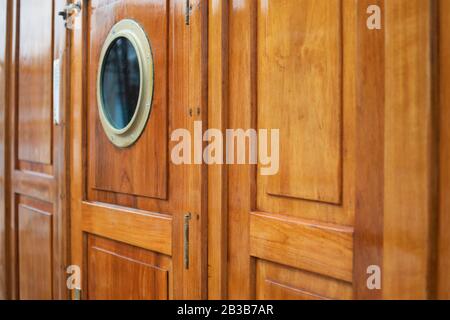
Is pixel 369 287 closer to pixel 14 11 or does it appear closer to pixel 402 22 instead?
pixel 402 22

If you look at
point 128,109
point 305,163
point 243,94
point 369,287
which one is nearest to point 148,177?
point 128,109

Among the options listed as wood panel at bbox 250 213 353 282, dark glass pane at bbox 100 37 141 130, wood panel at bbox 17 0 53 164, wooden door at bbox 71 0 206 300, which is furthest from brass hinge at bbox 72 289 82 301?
wood panel at bbox 250 213 353 282

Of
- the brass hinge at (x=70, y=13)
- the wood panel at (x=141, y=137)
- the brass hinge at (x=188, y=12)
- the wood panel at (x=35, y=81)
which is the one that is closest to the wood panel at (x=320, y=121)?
the brass hinge at (x=188, y=12)

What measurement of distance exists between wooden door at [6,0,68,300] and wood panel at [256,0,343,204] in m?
0.93

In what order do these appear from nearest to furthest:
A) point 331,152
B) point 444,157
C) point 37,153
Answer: point 444,157 < point 331,152 < point 37,153

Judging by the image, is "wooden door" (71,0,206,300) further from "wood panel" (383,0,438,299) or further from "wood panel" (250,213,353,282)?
"wood panel" (383,0,438,299)

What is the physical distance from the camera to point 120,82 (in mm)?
1397

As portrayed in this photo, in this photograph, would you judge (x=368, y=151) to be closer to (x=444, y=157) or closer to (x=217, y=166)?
(x=444, y=157)

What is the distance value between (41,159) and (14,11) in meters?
0.73

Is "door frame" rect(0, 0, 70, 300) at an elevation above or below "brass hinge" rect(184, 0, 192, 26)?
below

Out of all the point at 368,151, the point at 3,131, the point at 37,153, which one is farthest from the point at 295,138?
the point at 3,131

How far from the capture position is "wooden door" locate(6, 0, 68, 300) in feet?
5.52

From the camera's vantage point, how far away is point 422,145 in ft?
2.36

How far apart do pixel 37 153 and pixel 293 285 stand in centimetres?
133
